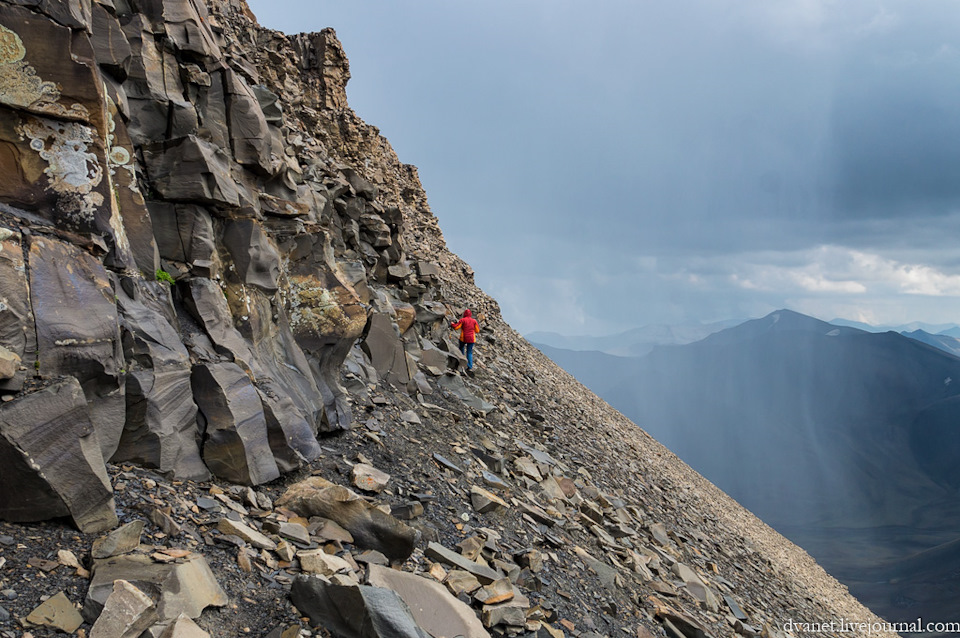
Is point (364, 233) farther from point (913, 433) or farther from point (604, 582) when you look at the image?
point (913, 433)

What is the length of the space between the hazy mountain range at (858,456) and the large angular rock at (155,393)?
80.0 metres

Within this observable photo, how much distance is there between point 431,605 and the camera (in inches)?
264

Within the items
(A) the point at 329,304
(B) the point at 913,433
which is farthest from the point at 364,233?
(B) the point at 913,433

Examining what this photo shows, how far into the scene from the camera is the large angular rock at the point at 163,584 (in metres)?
4.88

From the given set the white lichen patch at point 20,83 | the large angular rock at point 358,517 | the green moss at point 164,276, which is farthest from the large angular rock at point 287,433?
the white lichen patch at point 20,83

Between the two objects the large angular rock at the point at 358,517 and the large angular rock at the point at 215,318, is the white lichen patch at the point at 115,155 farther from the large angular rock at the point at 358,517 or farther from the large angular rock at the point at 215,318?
the large angular rock at the point at 358,517

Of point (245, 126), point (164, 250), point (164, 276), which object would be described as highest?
point (245, 126)

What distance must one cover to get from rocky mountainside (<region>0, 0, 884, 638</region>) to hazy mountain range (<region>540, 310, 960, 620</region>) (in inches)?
2872

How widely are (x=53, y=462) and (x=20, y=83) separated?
467cm

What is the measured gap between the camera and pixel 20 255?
19.9 feet

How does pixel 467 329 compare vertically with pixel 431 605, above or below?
above

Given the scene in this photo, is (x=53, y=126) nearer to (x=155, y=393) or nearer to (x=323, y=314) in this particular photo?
(x=155, y=393)

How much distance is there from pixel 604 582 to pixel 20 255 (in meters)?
10.6

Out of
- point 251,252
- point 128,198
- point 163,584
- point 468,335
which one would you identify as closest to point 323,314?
point 251,252
